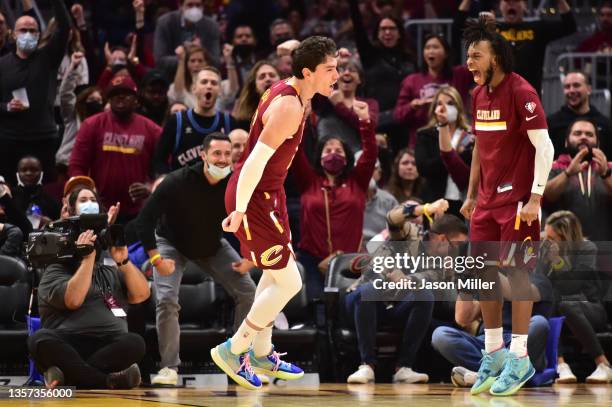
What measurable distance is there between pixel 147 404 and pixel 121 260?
6.71 ft

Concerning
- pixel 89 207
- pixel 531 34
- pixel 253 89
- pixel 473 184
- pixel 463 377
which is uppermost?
pixel 531 34

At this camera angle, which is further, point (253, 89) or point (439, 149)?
point (253, 89)

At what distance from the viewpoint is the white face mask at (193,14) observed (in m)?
13.3

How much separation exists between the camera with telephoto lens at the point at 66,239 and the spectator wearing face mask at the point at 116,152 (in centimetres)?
245

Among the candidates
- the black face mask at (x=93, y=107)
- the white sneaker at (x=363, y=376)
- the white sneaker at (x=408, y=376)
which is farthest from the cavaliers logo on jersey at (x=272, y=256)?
the black face mask at (x=93, y=107)

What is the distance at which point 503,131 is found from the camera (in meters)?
7.86

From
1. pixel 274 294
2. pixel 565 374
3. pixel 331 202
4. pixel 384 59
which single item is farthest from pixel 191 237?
pixel 384 59

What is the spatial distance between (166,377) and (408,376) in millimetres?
1912

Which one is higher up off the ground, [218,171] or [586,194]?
[218,171]

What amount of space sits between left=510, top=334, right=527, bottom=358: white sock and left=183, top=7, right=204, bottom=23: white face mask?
666 centimetres

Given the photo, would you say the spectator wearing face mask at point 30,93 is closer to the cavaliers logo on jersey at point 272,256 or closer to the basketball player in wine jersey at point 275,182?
the basketball player in wine jersey at point 275,182

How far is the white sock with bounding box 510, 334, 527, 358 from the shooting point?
310 inches

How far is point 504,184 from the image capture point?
25.8ft

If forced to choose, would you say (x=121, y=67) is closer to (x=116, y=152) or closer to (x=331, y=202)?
(x=116, y=152)
